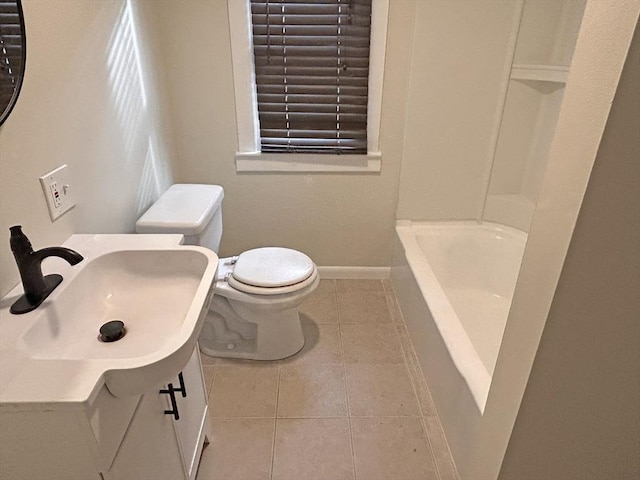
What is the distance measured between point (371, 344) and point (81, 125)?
157 cm

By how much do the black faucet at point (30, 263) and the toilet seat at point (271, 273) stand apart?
926mm

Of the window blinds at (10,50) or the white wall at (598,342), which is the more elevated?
the window blinds at (10,50)

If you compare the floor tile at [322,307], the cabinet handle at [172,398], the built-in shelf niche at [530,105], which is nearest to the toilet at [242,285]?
the floor tile at [322,307]

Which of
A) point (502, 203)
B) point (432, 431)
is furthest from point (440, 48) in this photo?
point (432, 431)

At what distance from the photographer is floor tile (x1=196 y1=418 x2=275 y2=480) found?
1.54 meters

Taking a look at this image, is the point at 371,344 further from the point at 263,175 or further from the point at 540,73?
the point at 540,73

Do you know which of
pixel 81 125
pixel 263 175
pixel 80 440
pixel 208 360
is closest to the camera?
pixel 80 440

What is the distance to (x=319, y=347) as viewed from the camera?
213 centimetres

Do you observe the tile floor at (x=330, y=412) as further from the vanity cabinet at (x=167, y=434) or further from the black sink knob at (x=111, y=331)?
the black sink knob at (x=111, y=331)

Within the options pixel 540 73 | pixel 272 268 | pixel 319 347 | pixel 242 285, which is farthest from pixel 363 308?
pixel 540 73

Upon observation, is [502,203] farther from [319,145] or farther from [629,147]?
[629,147]

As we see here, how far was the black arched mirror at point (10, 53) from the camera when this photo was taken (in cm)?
98

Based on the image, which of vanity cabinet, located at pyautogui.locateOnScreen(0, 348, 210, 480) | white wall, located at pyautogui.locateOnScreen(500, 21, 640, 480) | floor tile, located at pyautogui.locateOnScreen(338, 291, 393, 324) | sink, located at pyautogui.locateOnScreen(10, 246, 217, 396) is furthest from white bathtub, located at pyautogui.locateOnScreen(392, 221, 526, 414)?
vanity cabinet, located at pyautogui.locateOnScreen(0, 348, 210, 480)

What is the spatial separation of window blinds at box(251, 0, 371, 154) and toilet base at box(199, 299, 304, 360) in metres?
0.92
